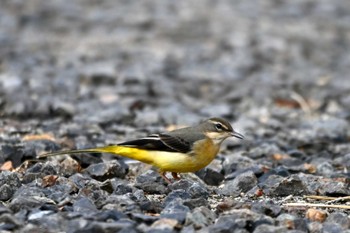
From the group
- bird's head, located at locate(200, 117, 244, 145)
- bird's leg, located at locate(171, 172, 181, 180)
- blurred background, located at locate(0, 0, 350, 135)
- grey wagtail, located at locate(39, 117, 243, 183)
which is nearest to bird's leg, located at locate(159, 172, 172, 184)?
grey wagtail, located at locate(39, 117, 243, 183)

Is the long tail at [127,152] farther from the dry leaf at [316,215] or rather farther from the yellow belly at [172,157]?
the dry leaf at [316,215]

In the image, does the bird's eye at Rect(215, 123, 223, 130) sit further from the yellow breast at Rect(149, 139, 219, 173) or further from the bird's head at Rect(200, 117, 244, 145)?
the yellow breast at Rect(149, 139, 219, 173)

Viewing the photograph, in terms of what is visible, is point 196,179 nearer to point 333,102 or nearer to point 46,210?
point 46,210

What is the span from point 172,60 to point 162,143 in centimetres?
872

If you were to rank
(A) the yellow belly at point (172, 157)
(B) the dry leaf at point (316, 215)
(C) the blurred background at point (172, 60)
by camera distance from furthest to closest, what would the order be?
(C) the blurred background at point (172, 60) → (A) the yellow belly at point (172, 157) → (B) the dry leaf at point (316, 215)

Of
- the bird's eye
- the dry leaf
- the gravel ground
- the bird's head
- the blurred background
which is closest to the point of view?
the gravel ground

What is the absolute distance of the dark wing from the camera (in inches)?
340

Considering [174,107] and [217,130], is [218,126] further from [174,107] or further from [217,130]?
[174,107]

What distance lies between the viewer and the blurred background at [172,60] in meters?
13.6

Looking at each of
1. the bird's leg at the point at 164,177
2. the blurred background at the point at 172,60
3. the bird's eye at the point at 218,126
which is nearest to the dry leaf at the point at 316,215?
the bird's leg at the point at 164,177

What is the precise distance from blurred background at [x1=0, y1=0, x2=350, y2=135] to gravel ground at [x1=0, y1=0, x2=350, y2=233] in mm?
44

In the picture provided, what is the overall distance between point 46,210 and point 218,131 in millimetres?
2990

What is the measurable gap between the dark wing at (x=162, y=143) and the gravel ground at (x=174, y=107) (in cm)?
28

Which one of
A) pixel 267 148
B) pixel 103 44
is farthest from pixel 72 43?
pixel 267 148
